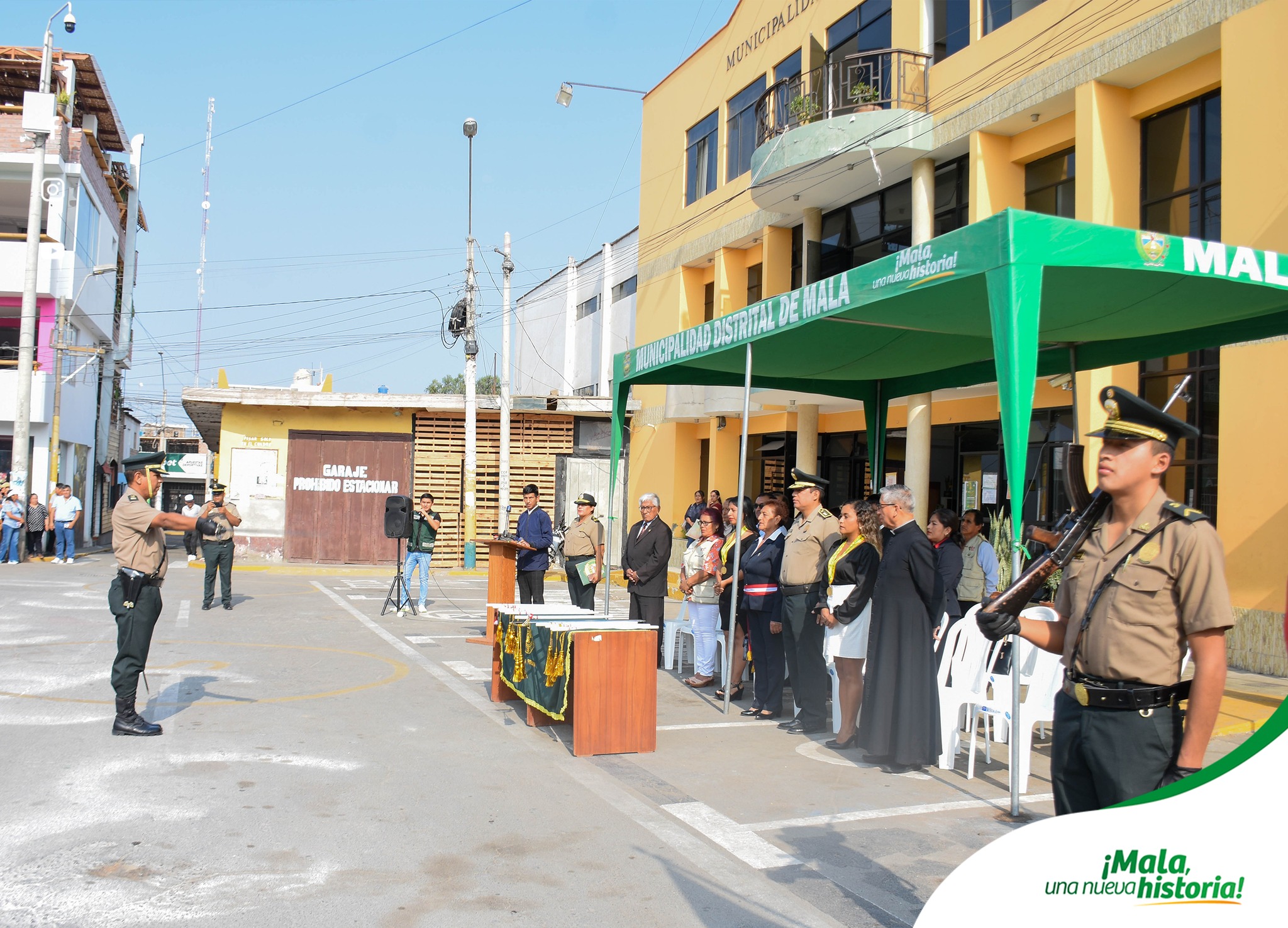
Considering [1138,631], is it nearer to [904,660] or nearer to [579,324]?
[904,660]

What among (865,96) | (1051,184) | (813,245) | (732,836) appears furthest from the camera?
(813,245)

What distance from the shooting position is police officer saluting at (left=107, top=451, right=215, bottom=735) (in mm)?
7188

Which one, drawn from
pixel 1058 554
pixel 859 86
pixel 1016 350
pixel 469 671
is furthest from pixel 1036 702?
pixel 859 86

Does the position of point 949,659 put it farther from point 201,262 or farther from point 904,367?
point 201,262

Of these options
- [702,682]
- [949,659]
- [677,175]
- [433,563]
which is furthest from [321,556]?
[949,659]

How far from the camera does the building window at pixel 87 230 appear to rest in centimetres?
3025

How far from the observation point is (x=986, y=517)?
15117 millimetres

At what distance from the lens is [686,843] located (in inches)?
207

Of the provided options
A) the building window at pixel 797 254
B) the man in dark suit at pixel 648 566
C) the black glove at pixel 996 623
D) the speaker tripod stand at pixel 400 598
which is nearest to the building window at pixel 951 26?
the building window at pixel 797 254

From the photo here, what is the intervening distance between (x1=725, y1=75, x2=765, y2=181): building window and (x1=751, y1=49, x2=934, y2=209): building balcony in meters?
2.88

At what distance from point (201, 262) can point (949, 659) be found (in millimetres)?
56366

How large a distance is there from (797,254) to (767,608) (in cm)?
1319

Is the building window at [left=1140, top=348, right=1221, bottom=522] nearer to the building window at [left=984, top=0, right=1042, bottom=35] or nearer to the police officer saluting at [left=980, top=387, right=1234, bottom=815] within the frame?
the building window at [left=984, top=0, right=1042, bottom=35]

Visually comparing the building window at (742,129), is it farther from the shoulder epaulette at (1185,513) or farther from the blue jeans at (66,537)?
the shoulder epaulette at (1185,513)
